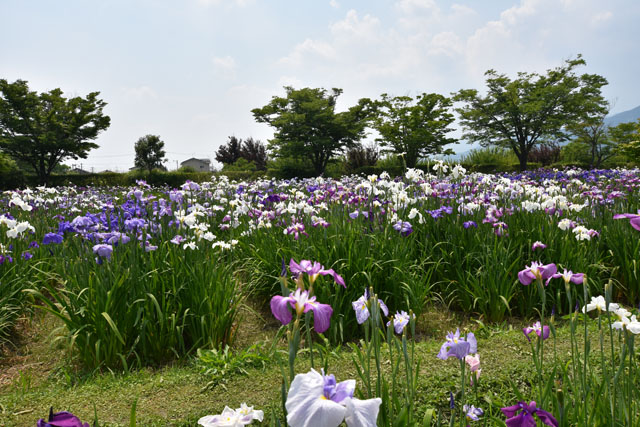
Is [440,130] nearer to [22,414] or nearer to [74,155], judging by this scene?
[74,155]

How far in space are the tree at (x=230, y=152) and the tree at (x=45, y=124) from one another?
23030 millimetres

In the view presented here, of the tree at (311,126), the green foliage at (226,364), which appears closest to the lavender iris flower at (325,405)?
the green foliage at (226,364)

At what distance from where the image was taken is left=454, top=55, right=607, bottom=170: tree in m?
27.8

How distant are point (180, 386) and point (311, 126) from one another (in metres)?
27.2

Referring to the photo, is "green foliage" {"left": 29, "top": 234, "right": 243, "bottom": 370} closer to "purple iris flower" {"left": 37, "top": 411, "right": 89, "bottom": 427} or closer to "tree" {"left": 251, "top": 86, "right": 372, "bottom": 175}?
"purple iris flower" {"left": 37, "top": 411, "right": 89, "bottom": 427}

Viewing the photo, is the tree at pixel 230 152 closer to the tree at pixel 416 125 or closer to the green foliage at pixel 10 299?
the tree at pixel 416 125

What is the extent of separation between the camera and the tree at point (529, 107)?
2784 cm

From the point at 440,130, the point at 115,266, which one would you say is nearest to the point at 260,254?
the point at 115,266

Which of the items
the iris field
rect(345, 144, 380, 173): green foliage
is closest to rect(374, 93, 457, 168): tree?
rect(345, 144, 380, 173): green foliage

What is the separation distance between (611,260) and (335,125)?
82.9ft

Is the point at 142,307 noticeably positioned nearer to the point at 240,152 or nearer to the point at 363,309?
the point at 363,309

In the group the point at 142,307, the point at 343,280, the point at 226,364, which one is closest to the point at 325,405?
the point at 343,280

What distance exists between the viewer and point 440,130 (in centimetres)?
2948

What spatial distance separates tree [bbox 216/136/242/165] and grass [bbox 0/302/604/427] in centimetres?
5067
